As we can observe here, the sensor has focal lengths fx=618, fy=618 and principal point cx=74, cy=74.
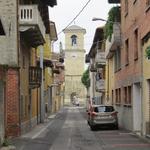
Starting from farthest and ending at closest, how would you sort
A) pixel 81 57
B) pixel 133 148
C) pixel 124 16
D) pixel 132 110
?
pixel 81 57, pixel 124 16, pixel 132 110, pixel 133 148

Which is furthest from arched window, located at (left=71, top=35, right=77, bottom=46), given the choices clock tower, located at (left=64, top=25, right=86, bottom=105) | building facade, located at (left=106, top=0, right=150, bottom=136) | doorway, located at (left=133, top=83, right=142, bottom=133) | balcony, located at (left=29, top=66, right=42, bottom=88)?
doorway, located at (left=133, top=83, right=142, bottom=133)

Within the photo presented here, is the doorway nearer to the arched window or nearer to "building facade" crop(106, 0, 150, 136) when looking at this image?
"building facade" crop(106, 0, 150, 136)

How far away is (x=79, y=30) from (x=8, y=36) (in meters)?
112

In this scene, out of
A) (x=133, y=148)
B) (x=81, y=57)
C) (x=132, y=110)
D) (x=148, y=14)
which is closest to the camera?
(x=133, y=148)

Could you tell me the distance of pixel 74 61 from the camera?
140625 mm

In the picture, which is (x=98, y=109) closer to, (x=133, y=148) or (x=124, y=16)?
(x=124, y=16)

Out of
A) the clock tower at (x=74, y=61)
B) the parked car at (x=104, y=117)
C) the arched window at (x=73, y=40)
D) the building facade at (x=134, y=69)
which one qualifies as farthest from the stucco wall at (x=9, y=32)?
the arched window at (x=73, y=40)

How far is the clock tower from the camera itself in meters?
140

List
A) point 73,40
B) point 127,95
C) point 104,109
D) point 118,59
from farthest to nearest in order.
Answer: point 73,40 → point 118,59 → point 104,109 → point 127,95

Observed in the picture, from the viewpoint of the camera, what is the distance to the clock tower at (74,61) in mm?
139750

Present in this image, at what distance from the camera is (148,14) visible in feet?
90.3

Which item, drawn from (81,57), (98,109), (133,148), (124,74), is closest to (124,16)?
(124,74)

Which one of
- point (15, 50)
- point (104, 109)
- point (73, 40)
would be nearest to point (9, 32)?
point (15, 50)

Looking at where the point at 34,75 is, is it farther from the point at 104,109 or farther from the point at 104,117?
the point at 104,117
